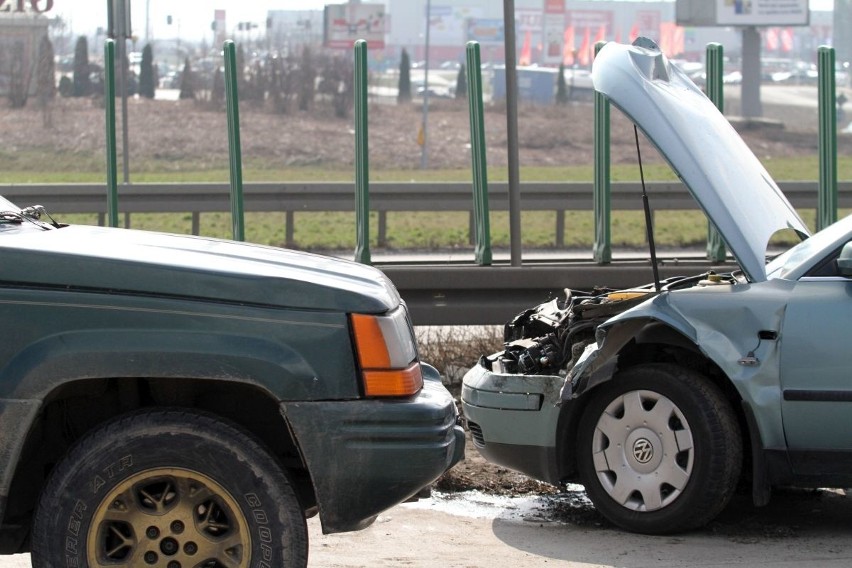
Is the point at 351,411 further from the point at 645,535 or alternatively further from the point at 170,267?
the point at 645,535

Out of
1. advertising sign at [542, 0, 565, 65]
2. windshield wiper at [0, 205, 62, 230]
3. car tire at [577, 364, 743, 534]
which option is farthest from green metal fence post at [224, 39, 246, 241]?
advertising sign at [542, 0, 565, 65]

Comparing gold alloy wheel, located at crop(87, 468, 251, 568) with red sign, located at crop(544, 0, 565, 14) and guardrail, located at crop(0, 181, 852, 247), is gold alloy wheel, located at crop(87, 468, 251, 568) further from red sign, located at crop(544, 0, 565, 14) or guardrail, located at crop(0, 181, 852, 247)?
red sign, located at crop(544, 0, 565, 14)

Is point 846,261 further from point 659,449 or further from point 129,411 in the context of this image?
point 129,411

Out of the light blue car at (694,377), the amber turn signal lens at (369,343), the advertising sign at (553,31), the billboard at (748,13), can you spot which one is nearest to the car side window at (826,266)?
the light blue car at (694,377)

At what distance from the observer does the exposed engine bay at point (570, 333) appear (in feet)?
21.2

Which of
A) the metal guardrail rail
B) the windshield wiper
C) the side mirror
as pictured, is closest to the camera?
the windshield wiper

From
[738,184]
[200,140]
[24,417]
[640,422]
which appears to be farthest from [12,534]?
[200,140]

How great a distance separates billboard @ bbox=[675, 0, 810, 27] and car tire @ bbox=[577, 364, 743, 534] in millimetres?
43451

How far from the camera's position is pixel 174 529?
4176mm

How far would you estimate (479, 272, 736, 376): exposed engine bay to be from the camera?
6.47m

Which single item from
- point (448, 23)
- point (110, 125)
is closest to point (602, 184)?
point (110, 125)

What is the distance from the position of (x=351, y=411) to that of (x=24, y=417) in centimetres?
96

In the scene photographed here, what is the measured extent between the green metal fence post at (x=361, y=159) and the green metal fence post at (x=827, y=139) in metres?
3.42

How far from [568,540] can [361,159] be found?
506cm
